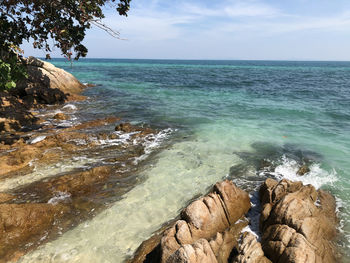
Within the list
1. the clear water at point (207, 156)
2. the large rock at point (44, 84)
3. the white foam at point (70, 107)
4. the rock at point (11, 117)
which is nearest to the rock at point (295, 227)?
the clear water at point (207, 156)

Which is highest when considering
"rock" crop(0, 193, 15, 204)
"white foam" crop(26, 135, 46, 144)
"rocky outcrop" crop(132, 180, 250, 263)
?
"rocky outcrop" crop(132, 180, 250, 263)

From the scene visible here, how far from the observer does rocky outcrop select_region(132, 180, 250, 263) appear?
4.47 m

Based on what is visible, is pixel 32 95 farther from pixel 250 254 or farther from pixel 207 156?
pixel 250 254

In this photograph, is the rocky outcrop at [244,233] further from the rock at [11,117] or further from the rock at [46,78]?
the rock at [46,78]

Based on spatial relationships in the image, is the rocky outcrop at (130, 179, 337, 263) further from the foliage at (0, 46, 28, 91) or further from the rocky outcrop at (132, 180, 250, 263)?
the foliage at (0, 46, 28, 91)

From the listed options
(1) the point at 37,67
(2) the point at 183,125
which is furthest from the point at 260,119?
(1) the point at 37,67

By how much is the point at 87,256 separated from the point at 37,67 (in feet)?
73.7

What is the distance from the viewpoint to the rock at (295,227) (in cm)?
470

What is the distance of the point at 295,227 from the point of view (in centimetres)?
530

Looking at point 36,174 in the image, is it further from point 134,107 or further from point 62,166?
point 134,107

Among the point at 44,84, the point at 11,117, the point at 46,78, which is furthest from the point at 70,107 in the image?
the point at 11,117

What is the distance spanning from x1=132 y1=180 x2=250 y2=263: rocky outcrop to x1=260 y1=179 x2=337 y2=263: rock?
754 millimetres

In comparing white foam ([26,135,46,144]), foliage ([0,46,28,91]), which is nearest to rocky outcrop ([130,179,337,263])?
white foam ([26,135,46,144])

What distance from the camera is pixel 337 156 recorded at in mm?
11258
